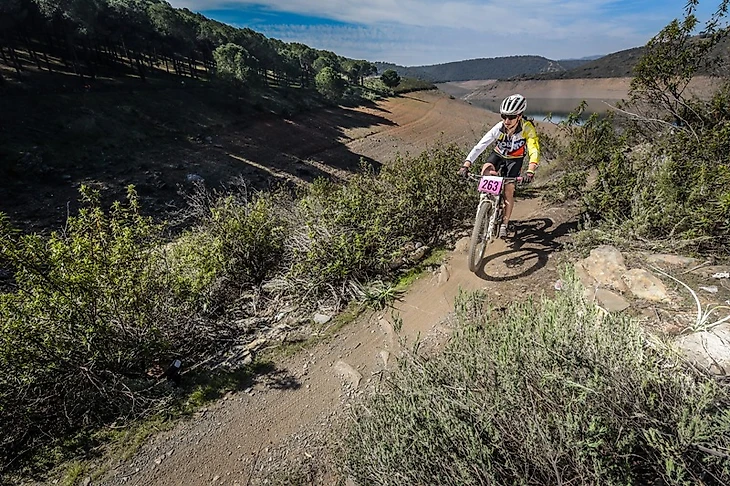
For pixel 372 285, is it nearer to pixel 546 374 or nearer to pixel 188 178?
pixel 546 374

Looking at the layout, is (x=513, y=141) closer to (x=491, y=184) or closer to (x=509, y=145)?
(x=509, y=145)

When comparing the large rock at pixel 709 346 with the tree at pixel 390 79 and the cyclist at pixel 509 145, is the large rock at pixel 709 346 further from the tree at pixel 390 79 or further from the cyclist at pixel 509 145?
the tree at pixel 390 79

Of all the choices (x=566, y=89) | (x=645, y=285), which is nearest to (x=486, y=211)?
(x=645, y=285)

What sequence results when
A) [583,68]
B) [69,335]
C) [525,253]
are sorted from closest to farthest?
[69,335] < [525,253] < [583,68]

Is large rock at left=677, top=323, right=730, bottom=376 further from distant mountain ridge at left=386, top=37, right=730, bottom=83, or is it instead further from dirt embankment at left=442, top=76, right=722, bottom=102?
dirt embankment at left=442, top=76, right=722, bottom=102

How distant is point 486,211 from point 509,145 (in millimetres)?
1097

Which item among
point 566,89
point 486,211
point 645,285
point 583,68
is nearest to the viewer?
point 645,285

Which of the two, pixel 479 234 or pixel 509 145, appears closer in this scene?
pixel 479 234

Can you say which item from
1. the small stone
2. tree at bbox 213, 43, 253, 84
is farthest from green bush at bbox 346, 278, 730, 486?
tree at bbox 213, 43, 253, 84

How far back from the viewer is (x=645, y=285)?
12.9ft

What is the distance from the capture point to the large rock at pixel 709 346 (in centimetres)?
265

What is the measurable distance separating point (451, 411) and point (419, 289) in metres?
3.18

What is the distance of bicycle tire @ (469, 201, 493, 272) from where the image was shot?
5.00 m

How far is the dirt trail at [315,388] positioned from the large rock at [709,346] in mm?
1107
